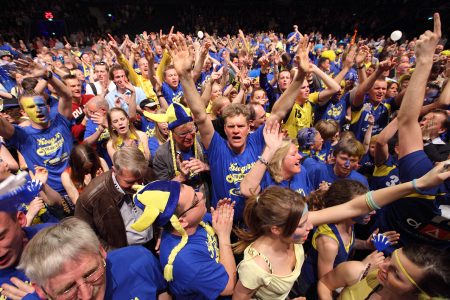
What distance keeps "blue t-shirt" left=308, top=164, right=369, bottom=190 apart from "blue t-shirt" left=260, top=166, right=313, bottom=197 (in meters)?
0.20

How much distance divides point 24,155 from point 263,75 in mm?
3896

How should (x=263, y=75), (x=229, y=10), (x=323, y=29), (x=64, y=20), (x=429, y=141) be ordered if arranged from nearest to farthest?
(x=429, y=141) < (x=263, y=75) < (x=64, y=20) < (x=323, y=29) < (x=229, y=10)

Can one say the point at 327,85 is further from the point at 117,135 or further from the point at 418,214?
the point at 117,135

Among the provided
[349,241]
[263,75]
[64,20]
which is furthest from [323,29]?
[349,241]

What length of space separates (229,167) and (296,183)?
0.70 m

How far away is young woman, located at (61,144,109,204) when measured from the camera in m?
2.75

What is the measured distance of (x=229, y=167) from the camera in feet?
9.01

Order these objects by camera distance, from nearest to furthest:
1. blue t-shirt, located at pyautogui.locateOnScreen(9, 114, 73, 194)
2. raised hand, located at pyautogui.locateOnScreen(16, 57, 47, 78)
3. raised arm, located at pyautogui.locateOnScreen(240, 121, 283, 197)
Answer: raised arm, located at pyautogui.locateOnScreen(240, 121, 283, 197) → blue t-shirt, located at pyautogui.locateOnScreen(9, 114, 73, 194) → raised hand, located at pyautogui.locateOnScreen(16, 57, 47, 78)

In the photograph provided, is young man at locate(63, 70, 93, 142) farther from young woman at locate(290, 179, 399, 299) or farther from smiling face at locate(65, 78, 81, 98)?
young woman at locate(290, 179, 399, 299)

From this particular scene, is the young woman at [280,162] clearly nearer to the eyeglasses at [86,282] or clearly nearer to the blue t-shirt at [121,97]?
the eyeglasses at [86,282]

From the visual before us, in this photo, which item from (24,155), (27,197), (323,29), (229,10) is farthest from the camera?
(229,10)

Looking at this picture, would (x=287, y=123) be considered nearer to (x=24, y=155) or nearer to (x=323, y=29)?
(x=24, y=155)

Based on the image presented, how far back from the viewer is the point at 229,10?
2716 centimetres

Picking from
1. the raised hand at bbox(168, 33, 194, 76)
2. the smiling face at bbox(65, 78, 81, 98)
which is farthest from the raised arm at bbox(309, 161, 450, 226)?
the smiling face at bbox(65, 78, 81, 98)
